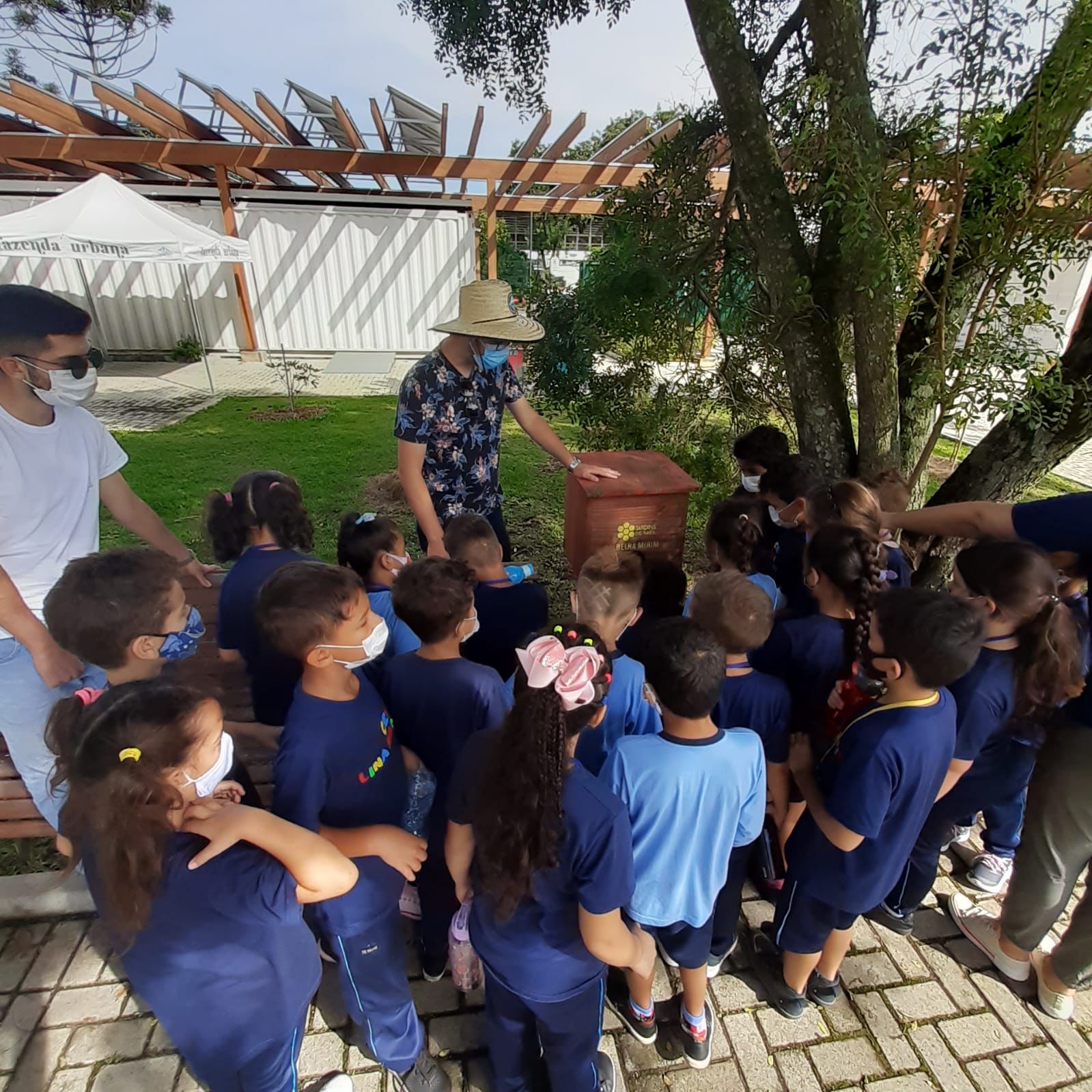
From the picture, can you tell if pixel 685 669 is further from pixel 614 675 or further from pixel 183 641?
pixel 183 641

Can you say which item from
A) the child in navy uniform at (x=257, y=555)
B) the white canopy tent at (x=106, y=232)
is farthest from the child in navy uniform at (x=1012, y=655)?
the white canopy tent at (x=106, y=232)

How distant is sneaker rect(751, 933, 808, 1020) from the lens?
1921 millimetres

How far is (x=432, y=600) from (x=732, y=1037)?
5.19 ft

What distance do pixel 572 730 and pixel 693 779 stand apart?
1.25ft

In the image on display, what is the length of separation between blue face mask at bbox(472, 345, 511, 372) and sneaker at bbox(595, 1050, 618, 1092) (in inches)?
98.2

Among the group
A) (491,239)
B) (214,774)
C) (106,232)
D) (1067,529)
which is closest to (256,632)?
(214,774)

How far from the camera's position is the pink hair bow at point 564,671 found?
126cm

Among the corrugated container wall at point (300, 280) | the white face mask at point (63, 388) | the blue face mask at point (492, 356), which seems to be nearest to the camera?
the white face mask at point (63, 388)

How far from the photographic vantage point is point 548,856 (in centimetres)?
123

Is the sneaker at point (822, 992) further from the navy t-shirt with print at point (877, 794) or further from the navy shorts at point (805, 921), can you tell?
the navy t-shirt with print at point (877, 794)

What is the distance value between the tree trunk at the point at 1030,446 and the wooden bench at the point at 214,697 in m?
3.29

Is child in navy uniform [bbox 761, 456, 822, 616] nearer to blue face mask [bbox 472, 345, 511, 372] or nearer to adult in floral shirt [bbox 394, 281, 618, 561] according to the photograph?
adult in floral shirt [bbox 394, 281, 618, 561]

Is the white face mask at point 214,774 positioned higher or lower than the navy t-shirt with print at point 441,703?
higher

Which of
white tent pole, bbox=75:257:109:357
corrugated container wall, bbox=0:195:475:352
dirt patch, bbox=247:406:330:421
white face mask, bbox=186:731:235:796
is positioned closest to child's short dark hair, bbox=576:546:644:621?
white face mask, bbox=186:731:235:796
